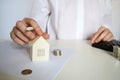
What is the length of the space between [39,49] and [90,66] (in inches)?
6.8

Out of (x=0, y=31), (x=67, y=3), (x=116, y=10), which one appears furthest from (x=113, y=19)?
(x=0, y=31)

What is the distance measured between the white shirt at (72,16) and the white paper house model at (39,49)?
0.42m

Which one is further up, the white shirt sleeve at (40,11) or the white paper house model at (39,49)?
the white shirt sleeve at (40,11)

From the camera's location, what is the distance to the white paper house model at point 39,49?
0.46 meters

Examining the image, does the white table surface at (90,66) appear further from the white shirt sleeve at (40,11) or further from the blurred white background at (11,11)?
the blurred white background at (11,11)

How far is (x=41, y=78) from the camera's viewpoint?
1.20 feet

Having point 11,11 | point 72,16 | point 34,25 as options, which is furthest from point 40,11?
point 11,11

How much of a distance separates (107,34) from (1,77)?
48 centimetres

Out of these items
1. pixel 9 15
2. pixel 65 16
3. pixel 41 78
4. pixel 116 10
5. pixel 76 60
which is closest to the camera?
pixel 41 78

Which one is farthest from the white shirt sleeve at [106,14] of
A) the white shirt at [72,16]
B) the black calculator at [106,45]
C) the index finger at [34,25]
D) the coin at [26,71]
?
the coin at [26,71]

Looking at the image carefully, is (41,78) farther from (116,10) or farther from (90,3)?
(116,10)

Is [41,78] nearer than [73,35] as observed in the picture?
Yes

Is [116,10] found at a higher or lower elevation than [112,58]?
higher

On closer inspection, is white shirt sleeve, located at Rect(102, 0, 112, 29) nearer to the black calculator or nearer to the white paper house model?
the black calculator
